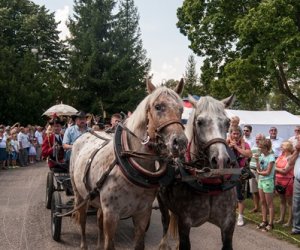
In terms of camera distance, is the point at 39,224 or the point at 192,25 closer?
the point at 39,224

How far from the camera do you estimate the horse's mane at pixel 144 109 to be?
12.7 ft

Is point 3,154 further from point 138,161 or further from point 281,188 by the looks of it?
point 138,161

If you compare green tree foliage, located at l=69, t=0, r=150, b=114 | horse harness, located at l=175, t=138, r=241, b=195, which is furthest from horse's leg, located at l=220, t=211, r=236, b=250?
green tree foliage, located at l=69, t=0, r=150, b=114

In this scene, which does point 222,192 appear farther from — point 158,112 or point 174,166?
point 158,112

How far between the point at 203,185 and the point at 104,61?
3439 cm

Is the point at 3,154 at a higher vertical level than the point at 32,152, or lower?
higher

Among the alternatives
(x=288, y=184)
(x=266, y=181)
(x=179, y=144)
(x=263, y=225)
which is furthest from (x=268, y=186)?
(x=179, y=144)

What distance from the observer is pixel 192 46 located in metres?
24.5

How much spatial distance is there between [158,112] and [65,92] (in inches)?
1288

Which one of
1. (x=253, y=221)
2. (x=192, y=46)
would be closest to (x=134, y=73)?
(x=192, y=46)

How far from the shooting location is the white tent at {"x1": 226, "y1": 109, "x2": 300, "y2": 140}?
15534 mm

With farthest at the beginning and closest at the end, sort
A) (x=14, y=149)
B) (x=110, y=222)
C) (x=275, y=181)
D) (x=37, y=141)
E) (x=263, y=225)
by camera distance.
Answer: (x=37, y=141)
(x=14, y=149)
(x=275, y=181)
(x=263, y=225)
(x=110, y=222)

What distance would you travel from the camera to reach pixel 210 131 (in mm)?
3889

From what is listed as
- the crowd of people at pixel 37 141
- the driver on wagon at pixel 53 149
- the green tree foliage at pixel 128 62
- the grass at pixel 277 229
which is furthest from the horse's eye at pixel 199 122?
the green tree foliage at pixel 128 62
